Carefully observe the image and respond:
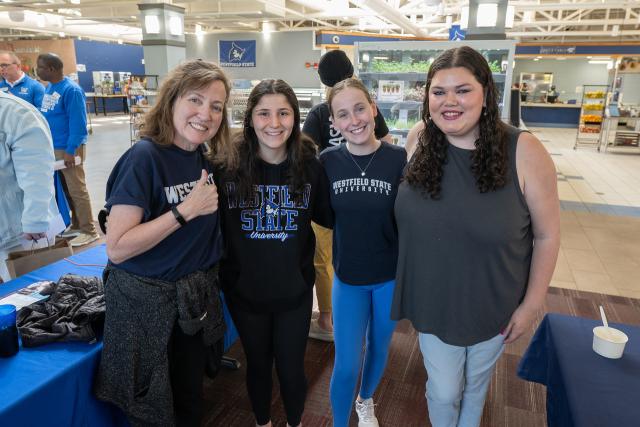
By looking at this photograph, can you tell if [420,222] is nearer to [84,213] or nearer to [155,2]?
[84,213]

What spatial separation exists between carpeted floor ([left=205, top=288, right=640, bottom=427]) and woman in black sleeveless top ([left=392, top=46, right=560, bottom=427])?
0.79 m

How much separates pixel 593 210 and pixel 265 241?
19.9ft

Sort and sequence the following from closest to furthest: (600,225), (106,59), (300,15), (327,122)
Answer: (327,122), (600,225), (300,15), (106,59)

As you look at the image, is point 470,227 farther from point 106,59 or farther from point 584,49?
point 106,59

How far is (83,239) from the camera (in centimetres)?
466

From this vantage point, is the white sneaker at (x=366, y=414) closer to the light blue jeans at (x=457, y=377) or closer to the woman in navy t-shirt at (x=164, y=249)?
the light blue jeans at (x=457, y=377)

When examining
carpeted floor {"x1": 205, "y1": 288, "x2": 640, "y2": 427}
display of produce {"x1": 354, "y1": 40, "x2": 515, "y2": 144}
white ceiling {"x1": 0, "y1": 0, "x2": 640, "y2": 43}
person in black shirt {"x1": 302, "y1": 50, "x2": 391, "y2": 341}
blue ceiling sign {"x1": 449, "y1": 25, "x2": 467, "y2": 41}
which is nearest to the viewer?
carpeted floor {"x1": 205, "y1": 288, "x2": 640, "y2": 427}

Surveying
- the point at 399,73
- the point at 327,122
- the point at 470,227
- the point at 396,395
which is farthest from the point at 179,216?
the point at 399,73

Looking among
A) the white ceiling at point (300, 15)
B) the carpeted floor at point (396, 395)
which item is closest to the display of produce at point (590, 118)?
the white ceiling at point (300, 15)

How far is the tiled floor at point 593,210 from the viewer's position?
13.4 ft

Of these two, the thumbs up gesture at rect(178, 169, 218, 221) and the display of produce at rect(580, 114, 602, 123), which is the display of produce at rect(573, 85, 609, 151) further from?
the thumbs up gesture at rect(178, 169, 218, 221)

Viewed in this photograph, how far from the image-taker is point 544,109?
18375mm

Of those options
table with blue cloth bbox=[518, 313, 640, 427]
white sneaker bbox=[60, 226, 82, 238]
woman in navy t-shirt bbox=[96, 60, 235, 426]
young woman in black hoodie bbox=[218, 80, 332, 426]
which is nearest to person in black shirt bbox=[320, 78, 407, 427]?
young woman in black hoodie bbox=[218, 80, 332, 426]

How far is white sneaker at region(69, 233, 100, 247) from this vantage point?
4.56 meters
